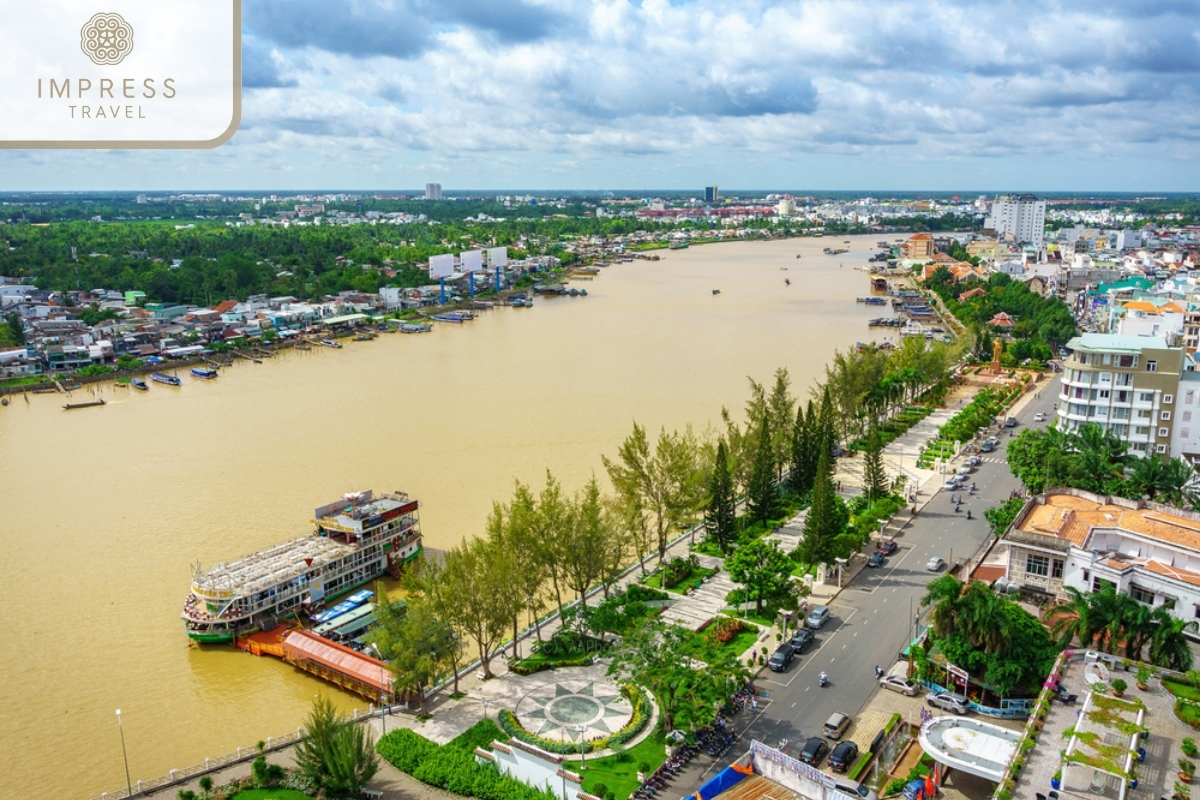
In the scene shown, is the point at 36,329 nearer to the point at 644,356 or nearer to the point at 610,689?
the point at 644,356

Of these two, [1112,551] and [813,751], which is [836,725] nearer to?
[813,751]

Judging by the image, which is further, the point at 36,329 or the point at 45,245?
the point at 45,245

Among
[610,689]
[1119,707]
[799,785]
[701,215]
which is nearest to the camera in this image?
[799,785]

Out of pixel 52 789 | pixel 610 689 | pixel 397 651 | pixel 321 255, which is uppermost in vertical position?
pixel 321 255

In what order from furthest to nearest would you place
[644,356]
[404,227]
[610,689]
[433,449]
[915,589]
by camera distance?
[404,227], [644,356], [433,449], [915,589], [610,689]

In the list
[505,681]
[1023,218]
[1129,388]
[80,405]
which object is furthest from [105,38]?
[1023,218]

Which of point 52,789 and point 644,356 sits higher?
point 644,356

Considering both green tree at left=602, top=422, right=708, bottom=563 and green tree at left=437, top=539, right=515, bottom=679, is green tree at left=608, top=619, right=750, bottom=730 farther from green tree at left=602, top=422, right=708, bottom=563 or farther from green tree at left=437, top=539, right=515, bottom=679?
green tree at left=602, top=422, right=708, bottom=563

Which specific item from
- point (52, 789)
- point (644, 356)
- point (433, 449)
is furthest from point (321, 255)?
point (52, 789)
